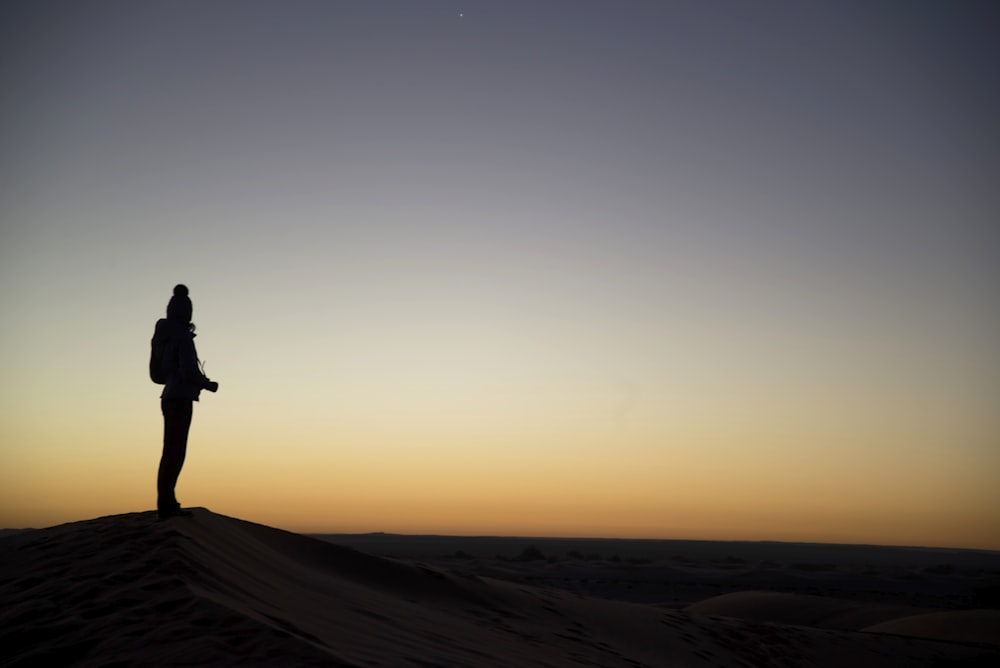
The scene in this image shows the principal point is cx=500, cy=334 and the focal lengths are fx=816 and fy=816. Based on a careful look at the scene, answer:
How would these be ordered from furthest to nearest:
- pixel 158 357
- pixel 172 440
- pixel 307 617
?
pixel 158 357 → pixel 172 440 → pixel 307 617

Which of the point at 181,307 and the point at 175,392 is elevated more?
the point at 181,307

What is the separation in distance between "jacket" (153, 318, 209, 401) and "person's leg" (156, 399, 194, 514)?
0.09 meters

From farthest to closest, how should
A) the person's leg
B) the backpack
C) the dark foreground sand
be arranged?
1. the backpack
2. the person's leg
3. the dark foreground sand

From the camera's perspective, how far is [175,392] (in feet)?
24.8

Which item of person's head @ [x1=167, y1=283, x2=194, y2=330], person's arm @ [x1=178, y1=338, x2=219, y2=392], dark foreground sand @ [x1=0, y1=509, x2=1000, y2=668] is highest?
person's head @ [x1=167, y1=283, x2=194, y2=330]

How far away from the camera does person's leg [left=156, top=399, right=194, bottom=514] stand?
24.7ft

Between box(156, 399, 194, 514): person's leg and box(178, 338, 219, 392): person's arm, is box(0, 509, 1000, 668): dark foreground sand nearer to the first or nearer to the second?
box(156, 399, 194, 514): person's leg

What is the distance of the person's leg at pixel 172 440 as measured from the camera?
753 cm

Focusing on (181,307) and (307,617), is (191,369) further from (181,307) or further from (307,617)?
(307,617)

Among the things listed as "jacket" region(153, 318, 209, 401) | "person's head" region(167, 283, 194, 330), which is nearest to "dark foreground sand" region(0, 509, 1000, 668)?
"jacket" region(153, 318, 209, 401)

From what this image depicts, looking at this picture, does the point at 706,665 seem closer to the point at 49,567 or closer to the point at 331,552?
the point at 331,552

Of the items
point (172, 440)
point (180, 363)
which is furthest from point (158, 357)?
point (172, 440)

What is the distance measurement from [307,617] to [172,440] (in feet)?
8.01

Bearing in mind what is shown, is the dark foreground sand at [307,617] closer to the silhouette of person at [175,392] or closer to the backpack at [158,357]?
the silhouette of person at [175,392]
